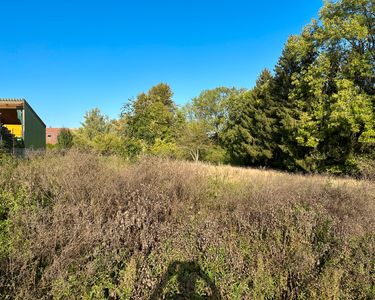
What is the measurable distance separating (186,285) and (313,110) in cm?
2175

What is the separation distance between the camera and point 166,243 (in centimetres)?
334

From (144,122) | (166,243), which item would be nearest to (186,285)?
(166,243)

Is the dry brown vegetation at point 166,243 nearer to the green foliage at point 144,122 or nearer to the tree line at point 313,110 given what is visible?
the tree line at point 313,110

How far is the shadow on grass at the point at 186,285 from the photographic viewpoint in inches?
116

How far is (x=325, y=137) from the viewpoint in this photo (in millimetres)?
20969

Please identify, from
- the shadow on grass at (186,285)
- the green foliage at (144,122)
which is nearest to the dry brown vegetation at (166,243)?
the shadow on grass at (186,285)

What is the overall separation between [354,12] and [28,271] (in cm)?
2486

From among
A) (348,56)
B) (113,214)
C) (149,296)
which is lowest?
(149,296)

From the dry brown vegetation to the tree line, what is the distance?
20.9ft

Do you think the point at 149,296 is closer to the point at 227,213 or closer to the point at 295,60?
the point at 227,213

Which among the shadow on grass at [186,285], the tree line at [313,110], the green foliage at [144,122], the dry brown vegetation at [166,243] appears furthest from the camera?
the tree line at [313,110]

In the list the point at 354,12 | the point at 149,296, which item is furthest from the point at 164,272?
the point at 354,12

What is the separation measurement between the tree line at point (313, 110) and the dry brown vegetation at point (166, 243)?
250 inches

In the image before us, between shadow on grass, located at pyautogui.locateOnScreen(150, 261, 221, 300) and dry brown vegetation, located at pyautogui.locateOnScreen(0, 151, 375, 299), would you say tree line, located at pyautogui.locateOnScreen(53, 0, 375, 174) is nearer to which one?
dry brown vegetation, located at pyautogui.locateOnScreen(0, 151, 375, 299)
